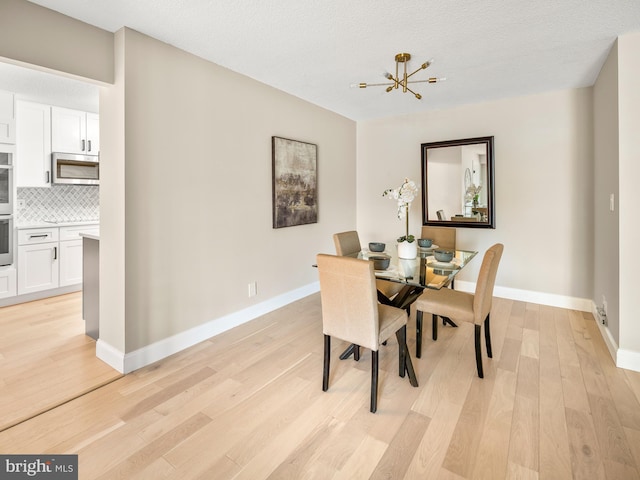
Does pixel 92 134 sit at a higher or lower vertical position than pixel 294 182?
higher

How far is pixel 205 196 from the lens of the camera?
292 cm

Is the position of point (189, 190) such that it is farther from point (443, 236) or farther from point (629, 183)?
point (629, 183)

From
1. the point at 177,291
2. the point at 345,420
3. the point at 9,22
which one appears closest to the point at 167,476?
the point at 345,420

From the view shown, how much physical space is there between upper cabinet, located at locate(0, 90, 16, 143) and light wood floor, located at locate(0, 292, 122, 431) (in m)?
2.00

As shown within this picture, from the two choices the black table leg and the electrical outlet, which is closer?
the black table leg

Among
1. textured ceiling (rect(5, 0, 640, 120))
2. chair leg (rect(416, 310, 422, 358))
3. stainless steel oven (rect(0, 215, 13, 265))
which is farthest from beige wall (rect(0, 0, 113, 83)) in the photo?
chair leg (rect(416, 310, 422, 358))

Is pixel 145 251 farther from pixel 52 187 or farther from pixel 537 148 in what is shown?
pixel 537 148

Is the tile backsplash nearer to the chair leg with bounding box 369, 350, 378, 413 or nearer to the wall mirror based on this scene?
the chair leg with bounding box 369, 350, 378, 413

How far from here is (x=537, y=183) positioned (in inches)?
150

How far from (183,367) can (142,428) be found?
673mm

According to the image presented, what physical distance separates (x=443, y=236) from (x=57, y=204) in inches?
200

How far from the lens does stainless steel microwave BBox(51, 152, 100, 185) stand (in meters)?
4.28

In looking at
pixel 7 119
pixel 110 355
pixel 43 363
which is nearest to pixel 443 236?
pixel 110 355

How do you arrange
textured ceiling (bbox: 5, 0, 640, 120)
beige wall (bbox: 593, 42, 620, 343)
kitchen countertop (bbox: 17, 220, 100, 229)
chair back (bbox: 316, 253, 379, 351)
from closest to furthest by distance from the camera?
chair back (bbox: 316, 253, 379, 351) → textured ceiling (bbox: 5, 0, 640, 120) → beige wall (bbox: 593, 42, 620, 343) → kitchen countertop (bbox: 17, 220, 100, 229)
